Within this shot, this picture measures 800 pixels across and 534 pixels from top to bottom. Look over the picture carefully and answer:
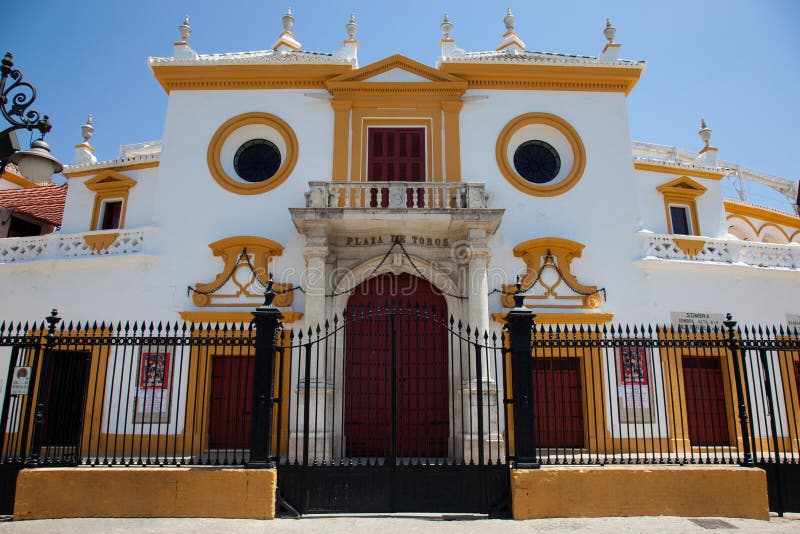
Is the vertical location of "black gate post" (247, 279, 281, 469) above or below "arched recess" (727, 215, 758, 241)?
below

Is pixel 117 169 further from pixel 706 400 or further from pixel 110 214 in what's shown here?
pixel 706 400

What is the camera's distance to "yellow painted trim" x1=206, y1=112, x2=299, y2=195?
13.1m

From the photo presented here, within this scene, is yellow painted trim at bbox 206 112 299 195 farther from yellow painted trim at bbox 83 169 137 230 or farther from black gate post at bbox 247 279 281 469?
black gate post at bbox 247 279 281 469

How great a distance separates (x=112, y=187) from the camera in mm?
13789

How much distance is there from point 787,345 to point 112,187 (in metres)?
14.0

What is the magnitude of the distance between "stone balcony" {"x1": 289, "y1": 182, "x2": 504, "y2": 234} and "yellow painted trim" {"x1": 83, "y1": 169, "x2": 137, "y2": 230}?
499 cm

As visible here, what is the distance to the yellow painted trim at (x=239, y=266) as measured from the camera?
40.0ft

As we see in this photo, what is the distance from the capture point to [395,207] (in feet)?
37.4

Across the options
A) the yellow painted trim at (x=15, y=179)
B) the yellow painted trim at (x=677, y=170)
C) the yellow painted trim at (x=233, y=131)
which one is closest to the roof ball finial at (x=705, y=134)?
the yellow painted trim at (x=677, y=170)

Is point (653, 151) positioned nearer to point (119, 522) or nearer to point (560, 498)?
point (560, 498)

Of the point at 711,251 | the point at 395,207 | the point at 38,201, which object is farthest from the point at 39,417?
the point at 711,251

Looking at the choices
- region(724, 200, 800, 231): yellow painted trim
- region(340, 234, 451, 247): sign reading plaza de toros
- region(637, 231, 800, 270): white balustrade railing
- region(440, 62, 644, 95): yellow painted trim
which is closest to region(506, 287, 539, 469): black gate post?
region(340, 234, 451, 247): sign reading plaza de toros

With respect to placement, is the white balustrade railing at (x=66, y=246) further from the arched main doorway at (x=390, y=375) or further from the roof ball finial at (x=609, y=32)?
the roof ball finial at (x=609, y=32)

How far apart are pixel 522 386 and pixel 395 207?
5293mm
